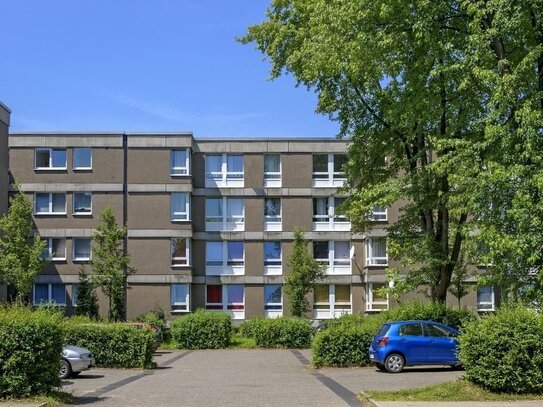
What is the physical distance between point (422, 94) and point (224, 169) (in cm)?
2855

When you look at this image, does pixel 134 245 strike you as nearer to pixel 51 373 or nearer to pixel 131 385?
pixel 131 385

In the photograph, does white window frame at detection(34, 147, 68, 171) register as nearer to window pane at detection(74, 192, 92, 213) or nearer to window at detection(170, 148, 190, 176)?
window pane at detection(74, 192, 92, 213)

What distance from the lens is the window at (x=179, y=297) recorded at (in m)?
48.4

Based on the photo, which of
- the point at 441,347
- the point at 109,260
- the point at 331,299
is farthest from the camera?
the point at 331,299

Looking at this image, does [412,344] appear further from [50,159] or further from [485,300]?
[50,159]

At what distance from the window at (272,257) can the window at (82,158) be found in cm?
1286

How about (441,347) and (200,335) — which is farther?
(200,335)

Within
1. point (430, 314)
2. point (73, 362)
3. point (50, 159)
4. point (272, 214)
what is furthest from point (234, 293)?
point (73, 362)

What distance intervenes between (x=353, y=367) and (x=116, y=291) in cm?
2106

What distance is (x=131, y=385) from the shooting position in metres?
19.4

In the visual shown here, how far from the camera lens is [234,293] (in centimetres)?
4991

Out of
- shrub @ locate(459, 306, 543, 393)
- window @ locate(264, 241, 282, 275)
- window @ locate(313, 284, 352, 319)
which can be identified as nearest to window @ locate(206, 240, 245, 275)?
window @ locate(264, 241, 282, 275)

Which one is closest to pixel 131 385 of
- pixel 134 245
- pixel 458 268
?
pixel 458 268

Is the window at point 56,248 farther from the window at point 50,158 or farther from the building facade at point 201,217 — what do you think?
the window at point 50,158
